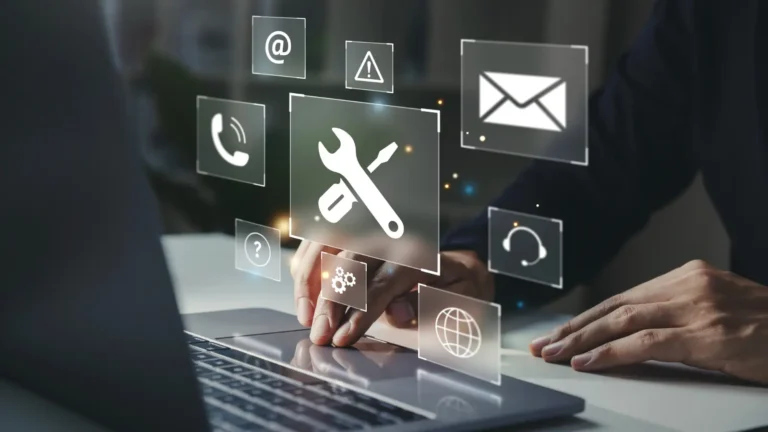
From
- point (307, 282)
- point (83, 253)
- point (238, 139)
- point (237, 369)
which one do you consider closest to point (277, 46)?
point (238, 139)

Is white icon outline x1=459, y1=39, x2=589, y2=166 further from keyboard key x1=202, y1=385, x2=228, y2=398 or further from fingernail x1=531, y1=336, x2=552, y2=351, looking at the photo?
keyboard key x1=202, y1=385, x2=228, y2=398

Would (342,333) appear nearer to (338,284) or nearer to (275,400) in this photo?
(338,284)

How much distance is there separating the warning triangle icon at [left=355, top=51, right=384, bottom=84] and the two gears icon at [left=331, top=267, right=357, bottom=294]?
171mm

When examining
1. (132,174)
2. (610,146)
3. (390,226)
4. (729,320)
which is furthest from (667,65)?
(132,174)

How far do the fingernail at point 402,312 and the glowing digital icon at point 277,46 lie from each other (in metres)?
0.27

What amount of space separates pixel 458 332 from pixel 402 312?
0.09 meters

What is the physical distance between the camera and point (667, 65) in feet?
2.40

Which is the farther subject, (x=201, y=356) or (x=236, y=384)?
(x=201, y=356)

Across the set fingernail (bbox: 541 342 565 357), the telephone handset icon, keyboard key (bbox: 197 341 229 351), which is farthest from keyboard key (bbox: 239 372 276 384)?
the telephone handset icon

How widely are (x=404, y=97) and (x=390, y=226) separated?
108mm

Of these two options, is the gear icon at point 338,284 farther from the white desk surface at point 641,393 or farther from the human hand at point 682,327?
the human hand at point 682,327

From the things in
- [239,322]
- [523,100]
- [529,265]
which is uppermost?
[523,100]

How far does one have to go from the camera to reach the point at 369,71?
918 millimetres

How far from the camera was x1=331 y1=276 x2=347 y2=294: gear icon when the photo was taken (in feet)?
3.20
